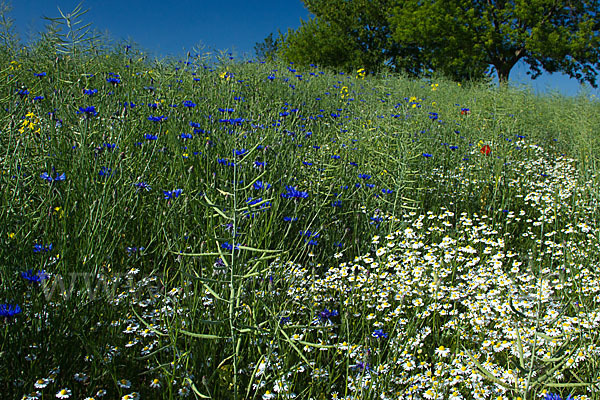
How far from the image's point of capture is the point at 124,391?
140cm

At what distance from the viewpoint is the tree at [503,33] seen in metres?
19.2

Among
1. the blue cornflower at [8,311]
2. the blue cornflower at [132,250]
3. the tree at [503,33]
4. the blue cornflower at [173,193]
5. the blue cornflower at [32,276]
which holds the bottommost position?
the blue cornflower at [8,311]

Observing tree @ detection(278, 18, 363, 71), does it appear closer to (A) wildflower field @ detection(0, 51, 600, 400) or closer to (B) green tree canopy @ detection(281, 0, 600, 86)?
(B) green tree canopy @ detection(281, 0, 600, 86)

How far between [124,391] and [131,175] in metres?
1.26

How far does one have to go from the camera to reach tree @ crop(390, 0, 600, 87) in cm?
1920

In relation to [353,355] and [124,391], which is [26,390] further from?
[353,355]

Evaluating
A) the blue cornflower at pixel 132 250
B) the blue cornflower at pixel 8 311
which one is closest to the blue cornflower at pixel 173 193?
the blue cornflower at pixel 132 250

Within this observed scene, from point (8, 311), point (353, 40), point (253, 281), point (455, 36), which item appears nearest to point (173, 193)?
point (253, 281)

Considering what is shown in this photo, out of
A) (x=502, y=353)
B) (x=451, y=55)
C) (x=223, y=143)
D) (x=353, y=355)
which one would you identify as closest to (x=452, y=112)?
(x=223, y=143)

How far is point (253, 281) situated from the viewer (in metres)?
1.58

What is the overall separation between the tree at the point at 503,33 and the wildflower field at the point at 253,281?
19350mm

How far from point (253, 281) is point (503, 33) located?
76.1 ft

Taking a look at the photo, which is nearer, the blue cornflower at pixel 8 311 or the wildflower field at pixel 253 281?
the blue cornflower at pixel 8 311

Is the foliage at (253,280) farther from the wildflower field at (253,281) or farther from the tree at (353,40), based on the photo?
the tree at (353,40)
